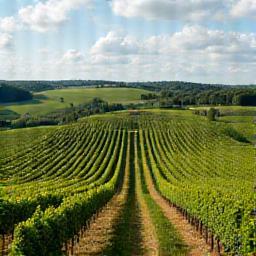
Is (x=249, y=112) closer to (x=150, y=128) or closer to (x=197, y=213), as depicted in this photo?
(x=150, y=128)

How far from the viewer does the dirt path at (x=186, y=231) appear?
26.9 meters

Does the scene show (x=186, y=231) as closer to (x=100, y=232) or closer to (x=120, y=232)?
(x=120, y=232)

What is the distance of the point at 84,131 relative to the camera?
121 meters

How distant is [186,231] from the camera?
34.2m

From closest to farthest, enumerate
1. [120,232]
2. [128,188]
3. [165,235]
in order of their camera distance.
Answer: [165,235] < [120,232] < [128,188]

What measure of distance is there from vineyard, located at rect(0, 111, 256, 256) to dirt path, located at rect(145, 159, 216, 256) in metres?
Answer: 0.19

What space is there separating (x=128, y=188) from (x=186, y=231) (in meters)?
34.9

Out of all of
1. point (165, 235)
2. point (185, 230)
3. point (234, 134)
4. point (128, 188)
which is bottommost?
point (128, 188)

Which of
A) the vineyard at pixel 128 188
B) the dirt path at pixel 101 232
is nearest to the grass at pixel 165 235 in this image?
the vineyard at pixel 128 188

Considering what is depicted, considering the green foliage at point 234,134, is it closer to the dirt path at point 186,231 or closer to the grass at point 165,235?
the dirt path at point 186,231

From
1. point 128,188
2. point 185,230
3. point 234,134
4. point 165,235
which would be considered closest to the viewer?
point 165,235

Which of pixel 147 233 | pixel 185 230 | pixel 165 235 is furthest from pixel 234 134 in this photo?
pixel 165 235

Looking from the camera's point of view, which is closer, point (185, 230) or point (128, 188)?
point (185, 230)

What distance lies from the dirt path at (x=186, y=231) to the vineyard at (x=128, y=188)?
19 cm
